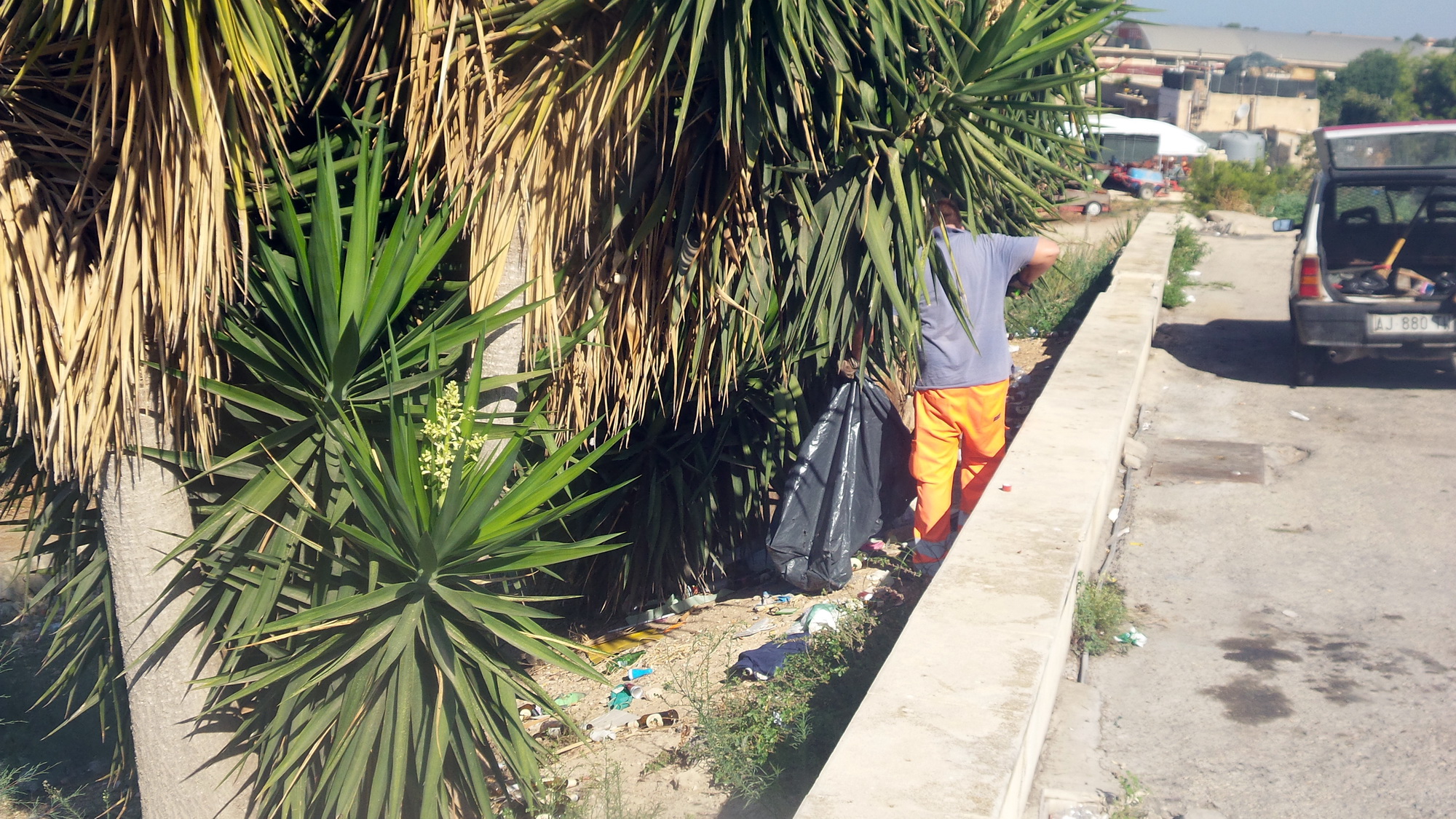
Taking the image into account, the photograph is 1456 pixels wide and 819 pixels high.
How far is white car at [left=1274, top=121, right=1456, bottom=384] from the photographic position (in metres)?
7.81

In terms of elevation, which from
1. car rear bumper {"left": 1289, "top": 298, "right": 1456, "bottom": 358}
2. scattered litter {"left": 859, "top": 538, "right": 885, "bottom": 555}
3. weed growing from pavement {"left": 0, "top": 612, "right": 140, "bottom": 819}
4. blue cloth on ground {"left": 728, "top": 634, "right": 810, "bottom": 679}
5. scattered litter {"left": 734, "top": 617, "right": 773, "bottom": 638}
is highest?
car rear bumper {"left": 1289, "top": 298, "right": 1456, "bottom": 358}

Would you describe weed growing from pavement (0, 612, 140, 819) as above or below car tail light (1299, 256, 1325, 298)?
below

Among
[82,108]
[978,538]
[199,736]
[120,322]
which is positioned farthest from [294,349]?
[978,538]

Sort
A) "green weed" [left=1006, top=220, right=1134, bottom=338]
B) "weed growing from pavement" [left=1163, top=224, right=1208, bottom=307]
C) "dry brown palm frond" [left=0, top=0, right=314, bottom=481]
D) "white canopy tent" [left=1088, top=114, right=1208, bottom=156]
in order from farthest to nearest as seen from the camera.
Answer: "white canopy tent" [left=1088, top=114, right=1208, bottom=156] < "weed growing from pavement" [left=1163, top=224, right=1208, bottom=307] < "green weed" [left=1006, top=220, right=1134, bottom=338] < "dry brown palm frond" [left=0, top=0, right=314, bottom=481]

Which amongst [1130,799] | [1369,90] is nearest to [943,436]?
[1130,799]

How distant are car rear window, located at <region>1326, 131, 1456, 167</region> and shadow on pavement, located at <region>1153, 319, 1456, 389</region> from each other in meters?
1.54

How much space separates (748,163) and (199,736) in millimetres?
2433

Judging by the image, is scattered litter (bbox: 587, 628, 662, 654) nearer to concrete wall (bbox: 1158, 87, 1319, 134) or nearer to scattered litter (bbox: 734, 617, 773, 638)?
scattered litter (bbox: 734, 617, 773, 638)

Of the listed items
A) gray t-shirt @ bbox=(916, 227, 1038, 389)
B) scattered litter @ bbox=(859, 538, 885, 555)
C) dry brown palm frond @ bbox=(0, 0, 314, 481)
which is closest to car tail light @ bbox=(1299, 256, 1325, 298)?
gray t-shirt @ bbox=(916, 227, 1038, 389)

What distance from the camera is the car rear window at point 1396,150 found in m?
8.34

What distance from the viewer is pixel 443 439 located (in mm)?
3086

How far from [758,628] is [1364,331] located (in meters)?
5.35

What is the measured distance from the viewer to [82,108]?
3230mm

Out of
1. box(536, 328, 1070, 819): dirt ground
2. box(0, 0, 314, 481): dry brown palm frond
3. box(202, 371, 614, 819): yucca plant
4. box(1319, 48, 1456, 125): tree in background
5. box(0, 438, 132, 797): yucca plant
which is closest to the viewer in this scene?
box(0, 0, 314, 481): dry brown palm frond
